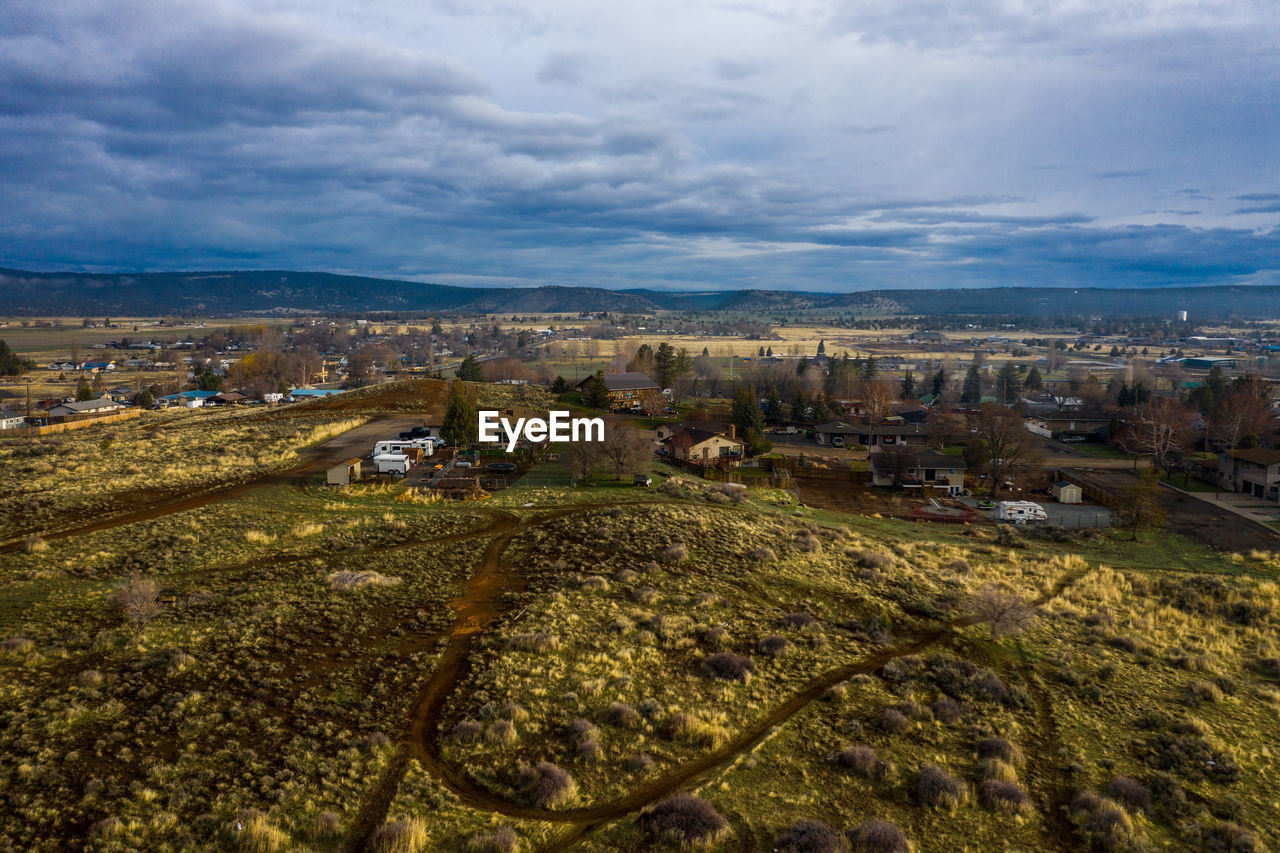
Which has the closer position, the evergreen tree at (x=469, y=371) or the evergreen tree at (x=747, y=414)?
the evergreen tree at (x=747, y=414)

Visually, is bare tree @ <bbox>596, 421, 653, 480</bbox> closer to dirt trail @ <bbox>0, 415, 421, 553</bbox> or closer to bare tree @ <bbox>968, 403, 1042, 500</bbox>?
dirt trail @ <bbox>0, 415, 421, 553</bbox>

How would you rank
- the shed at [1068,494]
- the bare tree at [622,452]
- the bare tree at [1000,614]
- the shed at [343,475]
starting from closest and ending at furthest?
1. the bare tree at [1000,614]
2. the shed at [343,475]
3. the bare tree at [622,452]
4. the shed at [1068,494]

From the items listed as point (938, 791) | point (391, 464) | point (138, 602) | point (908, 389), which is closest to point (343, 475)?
point (391, 464)

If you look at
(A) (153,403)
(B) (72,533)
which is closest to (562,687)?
(B) (72,533)

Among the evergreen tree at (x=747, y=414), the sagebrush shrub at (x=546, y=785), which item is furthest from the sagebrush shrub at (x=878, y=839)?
the evergreen tree at (x=747, y=414)

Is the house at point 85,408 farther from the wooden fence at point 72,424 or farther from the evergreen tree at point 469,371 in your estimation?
the evergreen tree at point 469,371

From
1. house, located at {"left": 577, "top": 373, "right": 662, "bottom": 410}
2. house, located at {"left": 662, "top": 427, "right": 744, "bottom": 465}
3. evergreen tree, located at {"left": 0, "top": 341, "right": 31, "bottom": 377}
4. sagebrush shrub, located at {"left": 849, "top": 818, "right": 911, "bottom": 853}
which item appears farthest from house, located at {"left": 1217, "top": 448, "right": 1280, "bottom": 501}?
evergreen tree, located at {"left": 0, "top": 341, "right": 31, "bottom": 377}

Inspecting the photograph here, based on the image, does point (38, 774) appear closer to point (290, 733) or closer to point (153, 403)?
point (290, 733)
